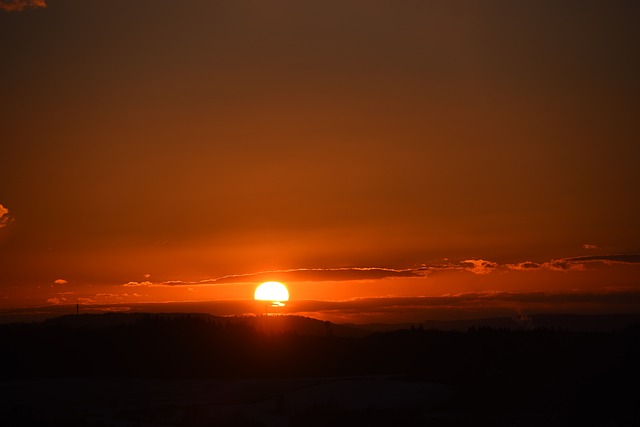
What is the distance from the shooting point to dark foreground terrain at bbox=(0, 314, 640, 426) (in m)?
21.3

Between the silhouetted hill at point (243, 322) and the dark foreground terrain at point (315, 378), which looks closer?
the dark foreground terrain at point (315, 378)

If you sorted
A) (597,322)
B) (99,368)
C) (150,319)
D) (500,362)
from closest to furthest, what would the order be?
(500,362)
(99,368)
(150,319)
(597,322)

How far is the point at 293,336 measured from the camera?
145 ft

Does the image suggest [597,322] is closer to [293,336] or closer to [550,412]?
[293,336]

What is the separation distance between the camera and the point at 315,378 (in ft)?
94.1

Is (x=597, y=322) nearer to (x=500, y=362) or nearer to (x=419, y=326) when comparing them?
(x=419, y=326)

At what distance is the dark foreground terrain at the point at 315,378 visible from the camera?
69.8 ft

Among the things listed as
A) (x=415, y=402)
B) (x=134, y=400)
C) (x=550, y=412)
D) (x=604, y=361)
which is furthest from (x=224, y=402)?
(x=604, y=361)

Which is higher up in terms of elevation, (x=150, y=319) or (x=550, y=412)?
(x=150, y=319)

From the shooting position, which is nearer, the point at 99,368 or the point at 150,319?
the point at 99,368

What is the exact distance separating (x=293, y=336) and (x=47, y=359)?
13.7 metres

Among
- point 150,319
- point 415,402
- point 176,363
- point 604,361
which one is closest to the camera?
point 415,402

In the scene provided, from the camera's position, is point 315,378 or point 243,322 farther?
point 243,322

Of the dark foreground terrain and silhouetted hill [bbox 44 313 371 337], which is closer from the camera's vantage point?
the dark foreground terrain
